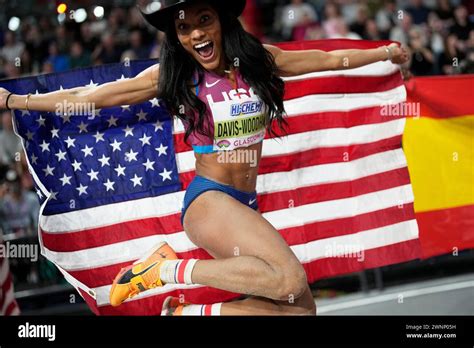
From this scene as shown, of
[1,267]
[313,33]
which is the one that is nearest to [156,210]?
[1,267]

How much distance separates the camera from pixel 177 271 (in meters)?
5.04

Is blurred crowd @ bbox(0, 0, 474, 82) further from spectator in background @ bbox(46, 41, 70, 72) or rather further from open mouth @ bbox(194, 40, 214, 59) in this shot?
open mouth @ bbox(194, 40, 214, 59)

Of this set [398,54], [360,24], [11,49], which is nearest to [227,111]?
[398,54]

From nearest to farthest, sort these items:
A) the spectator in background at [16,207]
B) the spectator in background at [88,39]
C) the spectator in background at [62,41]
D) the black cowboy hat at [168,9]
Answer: the black cowboy hat at [168,9] < the spectator in background at [16,207] < the spectator in background at [88,39] < the spectator in background at [62,41]

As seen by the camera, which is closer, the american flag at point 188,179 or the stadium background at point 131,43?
→ the american flag at point 188,179

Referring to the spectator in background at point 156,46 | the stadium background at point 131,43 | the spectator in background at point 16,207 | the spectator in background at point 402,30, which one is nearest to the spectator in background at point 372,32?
the stadium background at point 131,43

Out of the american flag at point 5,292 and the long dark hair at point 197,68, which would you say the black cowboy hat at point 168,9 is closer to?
the long dark hair at point 197,68

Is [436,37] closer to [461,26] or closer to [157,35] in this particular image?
[461,26]

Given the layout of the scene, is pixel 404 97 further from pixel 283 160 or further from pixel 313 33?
pixel 313 33

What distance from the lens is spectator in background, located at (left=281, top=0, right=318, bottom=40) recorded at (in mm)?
9914

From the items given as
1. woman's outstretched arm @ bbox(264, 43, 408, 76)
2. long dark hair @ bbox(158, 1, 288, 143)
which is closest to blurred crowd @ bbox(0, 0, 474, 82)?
woman's outstretched arm @ bbox(264, 43, 408, 76)

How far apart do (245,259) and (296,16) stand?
5.82 metres

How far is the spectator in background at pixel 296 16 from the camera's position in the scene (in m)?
9.91

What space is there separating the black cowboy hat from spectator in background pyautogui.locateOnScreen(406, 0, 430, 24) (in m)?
5.06
